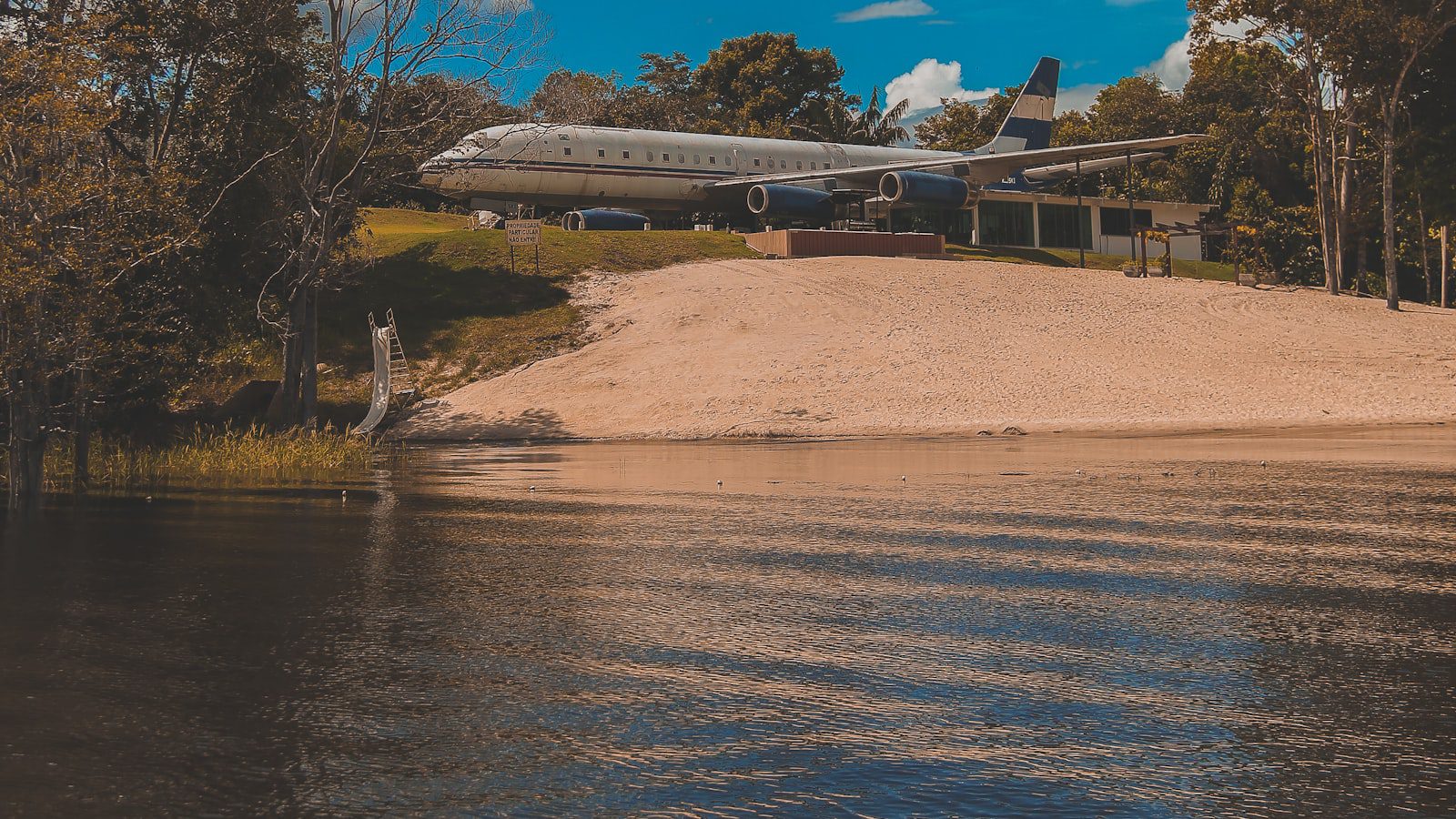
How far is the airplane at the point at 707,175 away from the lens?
164 feet

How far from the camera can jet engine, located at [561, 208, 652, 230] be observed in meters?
52.7

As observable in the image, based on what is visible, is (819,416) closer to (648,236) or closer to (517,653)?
(648,236)

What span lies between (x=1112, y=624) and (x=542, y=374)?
3152 centimetres

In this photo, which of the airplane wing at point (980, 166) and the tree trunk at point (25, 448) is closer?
the tree trunk at point (25, 448)

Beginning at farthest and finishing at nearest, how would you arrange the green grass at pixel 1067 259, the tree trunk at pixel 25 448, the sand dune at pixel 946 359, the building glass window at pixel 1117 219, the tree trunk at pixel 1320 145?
the building glass window at pixel 1117 219, the green grass at pixel 1067 259, the tree trunk at pixel 1320 145, the sand dune at pixel 946 359, the tree trunk at pixel 25 448

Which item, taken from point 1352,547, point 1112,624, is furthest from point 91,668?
point 1352,547

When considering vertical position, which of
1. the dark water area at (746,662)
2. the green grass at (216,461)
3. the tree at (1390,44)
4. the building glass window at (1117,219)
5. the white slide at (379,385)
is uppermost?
the tree at (1390,44)

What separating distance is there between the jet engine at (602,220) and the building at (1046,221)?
44.3 ft

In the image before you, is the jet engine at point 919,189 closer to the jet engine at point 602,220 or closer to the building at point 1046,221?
the building at point 1046,221

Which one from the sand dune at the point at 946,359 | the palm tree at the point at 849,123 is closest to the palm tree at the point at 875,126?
the palm tree at the point at 849,123

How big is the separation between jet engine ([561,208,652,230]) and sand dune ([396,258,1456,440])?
18.8 feet

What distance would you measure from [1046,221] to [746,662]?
61769mm

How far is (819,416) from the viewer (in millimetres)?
31969

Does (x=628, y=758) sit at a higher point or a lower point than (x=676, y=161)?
lower
